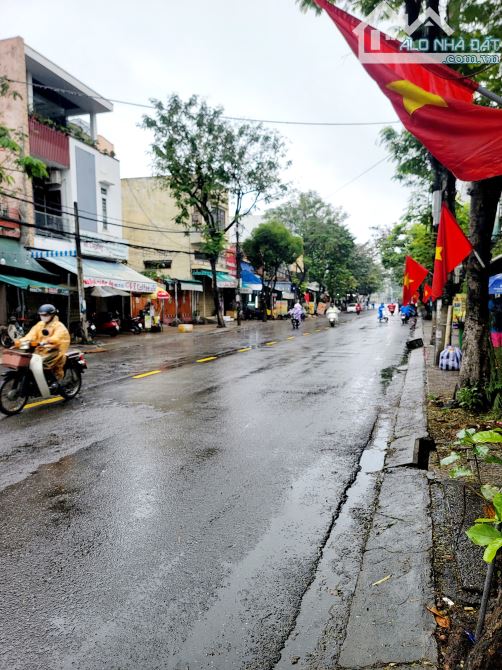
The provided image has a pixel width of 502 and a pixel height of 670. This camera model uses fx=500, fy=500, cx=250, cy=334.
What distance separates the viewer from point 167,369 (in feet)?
42.3

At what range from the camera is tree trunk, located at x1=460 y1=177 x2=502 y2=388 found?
6.66m

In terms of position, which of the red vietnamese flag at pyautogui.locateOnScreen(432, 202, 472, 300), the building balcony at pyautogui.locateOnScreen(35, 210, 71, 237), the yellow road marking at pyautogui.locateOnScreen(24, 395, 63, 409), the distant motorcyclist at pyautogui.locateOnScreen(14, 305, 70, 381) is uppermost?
the building balcony at pyautogui.locateOnScreen(35, 210, 71, 237)

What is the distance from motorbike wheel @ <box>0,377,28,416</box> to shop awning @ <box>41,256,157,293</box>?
13246 mm

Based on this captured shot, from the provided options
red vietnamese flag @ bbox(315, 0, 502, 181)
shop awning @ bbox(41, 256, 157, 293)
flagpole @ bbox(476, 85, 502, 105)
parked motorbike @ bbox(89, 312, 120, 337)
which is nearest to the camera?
flagpole @ bbox(476, 85, 502, 105)

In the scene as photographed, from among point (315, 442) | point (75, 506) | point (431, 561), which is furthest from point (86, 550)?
point (315, 442)

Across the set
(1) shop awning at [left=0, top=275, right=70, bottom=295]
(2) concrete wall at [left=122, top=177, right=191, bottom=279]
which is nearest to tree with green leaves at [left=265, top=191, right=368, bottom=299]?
(2) concrete wall at [left=122, top=177, right=191, bottom=279]

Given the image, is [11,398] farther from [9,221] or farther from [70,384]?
[9,221]

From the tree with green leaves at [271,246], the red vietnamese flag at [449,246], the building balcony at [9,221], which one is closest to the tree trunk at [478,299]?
the red vietnamese flag at [449,246]

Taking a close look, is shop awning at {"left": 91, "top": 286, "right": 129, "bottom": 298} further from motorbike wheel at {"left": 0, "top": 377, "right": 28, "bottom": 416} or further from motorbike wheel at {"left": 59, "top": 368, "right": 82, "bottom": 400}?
motorbike wheel at {"left": 0, "top": 377, "right": 28, "bottom": 416}

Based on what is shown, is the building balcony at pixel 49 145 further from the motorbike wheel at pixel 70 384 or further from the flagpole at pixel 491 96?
the flagpole at pixel 491 96

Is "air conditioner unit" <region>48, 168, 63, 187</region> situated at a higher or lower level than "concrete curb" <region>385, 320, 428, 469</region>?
higher

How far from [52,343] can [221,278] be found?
2982 cm

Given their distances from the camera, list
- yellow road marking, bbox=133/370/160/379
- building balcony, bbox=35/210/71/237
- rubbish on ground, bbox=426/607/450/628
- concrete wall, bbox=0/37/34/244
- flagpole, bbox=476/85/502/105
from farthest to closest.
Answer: building balcony, bbox=35/210/71/237 → concrete wall, bbox=0/37/34/244 → yellow road marking, bbox=133/370/160/379 → flagpole, bbox=476/85/502/105 → rubbish on ground, bbox=426/607/450/628

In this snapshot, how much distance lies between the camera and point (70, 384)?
8.98m
